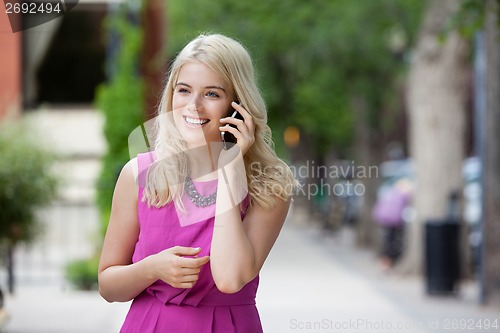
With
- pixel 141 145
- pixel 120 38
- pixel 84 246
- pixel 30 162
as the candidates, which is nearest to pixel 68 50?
pixel 84 246

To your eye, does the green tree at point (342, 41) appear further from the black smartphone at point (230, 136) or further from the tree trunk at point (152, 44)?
the black smartphone at point (230, 136)

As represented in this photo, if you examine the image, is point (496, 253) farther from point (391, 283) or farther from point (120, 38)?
point (120, 38)

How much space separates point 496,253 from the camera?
12688 mm

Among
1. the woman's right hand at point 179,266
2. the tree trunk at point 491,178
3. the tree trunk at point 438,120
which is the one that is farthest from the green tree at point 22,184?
the woman's right hand at point 179,266

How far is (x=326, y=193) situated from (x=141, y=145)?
1183 inches

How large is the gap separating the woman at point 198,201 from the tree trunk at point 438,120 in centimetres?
1274

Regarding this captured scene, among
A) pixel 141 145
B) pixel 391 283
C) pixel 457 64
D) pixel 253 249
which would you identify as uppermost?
pixel 457 64

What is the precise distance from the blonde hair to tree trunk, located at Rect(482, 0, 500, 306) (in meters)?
9.99

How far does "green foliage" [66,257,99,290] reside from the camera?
13508 millimetres

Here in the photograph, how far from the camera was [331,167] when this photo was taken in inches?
736

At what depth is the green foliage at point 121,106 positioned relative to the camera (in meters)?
14.0

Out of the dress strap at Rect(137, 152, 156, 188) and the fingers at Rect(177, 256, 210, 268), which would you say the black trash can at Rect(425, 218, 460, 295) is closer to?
the dress strap at Rect(137, 152, 156, 188)

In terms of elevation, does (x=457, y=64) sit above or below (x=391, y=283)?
above

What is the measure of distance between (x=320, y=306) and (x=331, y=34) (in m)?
9.56
